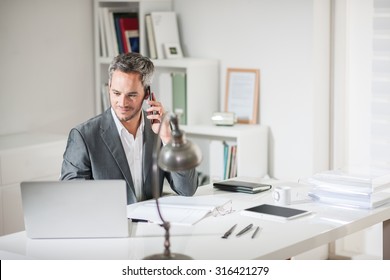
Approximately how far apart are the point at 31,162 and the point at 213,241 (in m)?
2.06

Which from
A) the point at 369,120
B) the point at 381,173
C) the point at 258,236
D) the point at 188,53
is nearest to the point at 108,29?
the point at 188,53

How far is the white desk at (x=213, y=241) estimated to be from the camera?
276 cm

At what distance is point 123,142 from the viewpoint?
357 centimetres

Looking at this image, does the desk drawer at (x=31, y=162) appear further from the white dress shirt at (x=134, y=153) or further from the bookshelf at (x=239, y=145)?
the white dress shirt at (x=134, y=153)

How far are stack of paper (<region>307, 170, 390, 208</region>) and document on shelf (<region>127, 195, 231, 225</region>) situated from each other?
396 mm

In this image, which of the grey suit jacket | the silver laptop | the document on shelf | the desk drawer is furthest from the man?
the desk drawer

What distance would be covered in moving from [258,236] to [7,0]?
2790 mm

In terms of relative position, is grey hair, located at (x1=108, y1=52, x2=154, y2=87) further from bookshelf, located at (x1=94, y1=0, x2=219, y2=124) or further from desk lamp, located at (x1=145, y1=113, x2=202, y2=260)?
bookshelf, located at (x1=94, y1=0, x2=219, y2=124)

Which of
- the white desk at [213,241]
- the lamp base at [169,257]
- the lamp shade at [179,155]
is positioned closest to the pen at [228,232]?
the white desk at [213,241]

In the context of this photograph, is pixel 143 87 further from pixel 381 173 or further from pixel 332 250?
pixel 332 250

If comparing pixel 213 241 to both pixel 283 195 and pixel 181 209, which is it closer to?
pixel 181 209

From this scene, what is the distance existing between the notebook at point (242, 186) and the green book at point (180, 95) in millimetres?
1517

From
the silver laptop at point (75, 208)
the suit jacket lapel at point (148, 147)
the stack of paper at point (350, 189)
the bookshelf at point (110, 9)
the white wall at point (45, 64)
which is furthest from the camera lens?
the bookshelf at point (110, 9)

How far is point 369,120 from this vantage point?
4.84m
